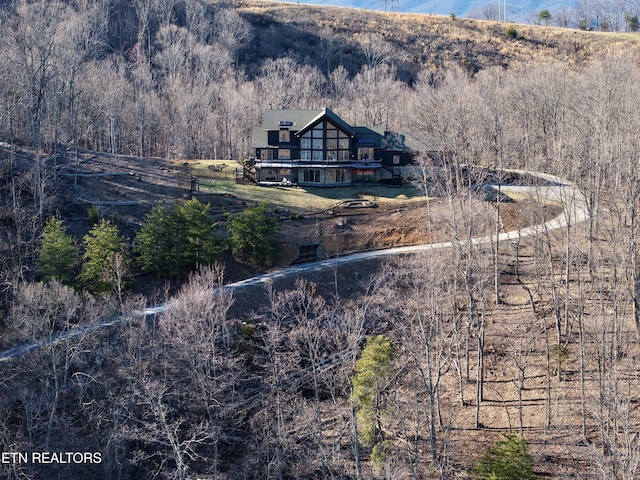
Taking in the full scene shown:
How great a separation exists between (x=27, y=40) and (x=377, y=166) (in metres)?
28.8

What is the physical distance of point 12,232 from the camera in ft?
138

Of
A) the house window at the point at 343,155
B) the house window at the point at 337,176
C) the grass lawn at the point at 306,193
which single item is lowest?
the grass lawn at the point at 306,193

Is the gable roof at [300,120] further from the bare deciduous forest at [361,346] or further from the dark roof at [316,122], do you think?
the bare deciduous forest at [361,346]

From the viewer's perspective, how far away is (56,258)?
37.6 meters

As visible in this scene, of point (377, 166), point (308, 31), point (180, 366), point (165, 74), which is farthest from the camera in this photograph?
point (308, 31)

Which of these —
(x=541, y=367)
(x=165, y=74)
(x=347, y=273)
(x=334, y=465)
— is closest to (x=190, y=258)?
(x=347, y=273)

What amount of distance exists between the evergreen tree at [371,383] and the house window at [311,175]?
94.3 feet

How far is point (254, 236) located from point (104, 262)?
31.8ft

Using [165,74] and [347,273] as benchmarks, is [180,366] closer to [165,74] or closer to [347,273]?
[347,273]

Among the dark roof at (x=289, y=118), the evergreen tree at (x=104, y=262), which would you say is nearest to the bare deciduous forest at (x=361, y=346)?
the evergreen tree at (x=104, y=262)

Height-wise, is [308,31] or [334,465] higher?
[308,31]

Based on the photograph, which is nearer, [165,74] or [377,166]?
[377,166]

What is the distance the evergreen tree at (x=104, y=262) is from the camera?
37531 mm

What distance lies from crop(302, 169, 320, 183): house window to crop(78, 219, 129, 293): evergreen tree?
2081cm
